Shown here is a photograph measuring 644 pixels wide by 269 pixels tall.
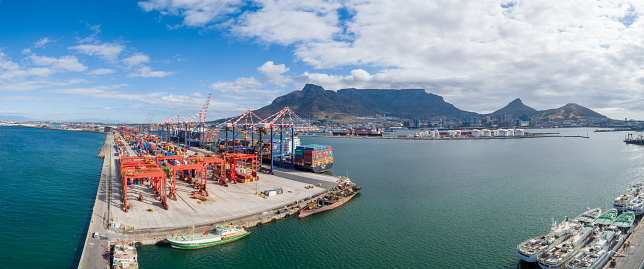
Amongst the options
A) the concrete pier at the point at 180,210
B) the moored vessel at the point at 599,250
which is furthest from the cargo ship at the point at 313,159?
the moored vessel at the point at 599,250

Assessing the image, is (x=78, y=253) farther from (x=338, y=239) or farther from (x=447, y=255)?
(x=447, y=255)

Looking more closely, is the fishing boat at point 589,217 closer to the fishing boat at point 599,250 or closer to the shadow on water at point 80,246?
the fishing boat at point 599,250

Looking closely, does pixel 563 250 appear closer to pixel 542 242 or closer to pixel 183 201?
pixel 542 242

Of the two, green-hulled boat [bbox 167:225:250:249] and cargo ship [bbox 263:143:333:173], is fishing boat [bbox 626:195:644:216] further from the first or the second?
cargo ship [bbox 263:143:333:173]

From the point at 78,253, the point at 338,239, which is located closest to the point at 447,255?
the point at 338,239

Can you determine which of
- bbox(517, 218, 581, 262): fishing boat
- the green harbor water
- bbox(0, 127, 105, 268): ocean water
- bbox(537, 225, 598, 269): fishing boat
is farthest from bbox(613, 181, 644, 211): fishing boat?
bbox(0, 127, 105, 268): ocean water

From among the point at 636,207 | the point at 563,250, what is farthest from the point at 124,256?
the point at 636,207
